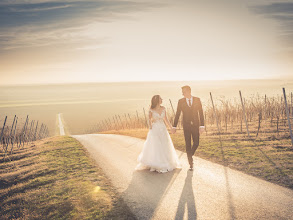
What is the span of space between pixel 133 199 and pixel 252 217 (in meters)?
2.69

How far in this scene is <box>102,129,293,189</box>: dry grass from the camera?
6.74 meters

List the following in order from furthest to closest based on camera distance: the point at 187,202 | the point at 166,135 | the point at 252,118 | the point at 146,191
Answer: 1. the point at 252,118
2. the point at 166,135
3. the point at 146,191
4. the point at 187,202

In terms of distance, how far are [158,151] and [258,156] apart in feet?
13.1

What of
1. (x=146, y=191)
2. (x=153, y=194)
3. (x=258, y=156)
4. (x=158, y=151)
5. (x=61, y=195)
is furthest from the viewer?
(x=258, y=156)

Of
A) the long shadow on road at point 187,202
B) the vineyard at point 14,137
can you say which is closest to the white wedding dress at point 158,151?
the long shadow on road at point 187,202

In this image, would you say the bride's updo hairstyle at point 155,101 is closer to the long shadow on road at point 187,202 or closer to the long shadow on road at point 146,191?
the long shadow on road at point 146,191

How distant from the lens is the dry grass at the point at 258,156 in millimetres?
6741

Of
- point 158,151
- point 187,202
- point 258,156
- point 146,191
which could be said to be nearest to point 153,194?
point 146,191

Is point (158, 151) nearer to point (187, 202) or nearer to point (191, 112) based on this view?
point (191, 112)

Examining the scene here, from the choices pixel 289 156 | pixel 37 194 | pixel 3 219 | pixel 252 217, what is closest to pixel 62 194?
pixel 37 194

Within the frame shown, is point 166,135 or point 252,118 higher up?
point 166,135

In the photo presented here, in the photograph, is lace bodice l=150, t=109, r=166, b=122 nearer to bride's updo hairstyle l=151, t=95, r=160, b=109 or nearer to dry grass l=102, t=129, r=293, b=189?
bride's updo hairstyle l=151, t=95, r=160, b=109

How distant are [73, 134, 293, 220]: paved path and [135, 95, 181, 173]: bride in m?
0.28

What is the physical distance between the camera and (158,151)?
773cm
